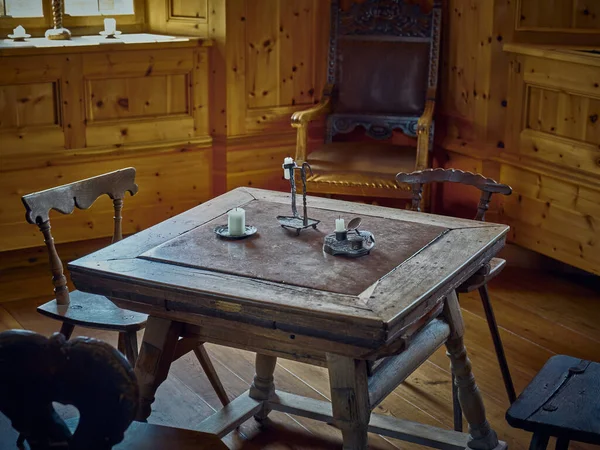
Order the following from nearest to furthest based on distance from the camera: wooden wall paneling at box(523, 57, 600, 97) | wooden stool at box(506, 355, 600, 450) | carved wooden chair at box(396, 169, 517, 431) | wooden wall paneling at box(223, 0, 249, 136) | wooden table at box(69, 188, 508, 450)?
wooden stool at box(506, 355, 600, 450)
wooden table at box(69, 188, 508, 450)
carved wooden chair at box(396, 169, 517, 431)
wooden wall paneling at box(523, 57, 600, 97)
wooden wall paneling at box(223, 0, 249, 136)

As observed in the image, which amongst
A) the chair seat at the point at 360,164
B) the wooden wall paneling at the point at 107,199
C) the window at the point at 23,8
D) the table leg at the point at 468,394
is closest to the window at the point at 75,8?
the window at the point at 23,8

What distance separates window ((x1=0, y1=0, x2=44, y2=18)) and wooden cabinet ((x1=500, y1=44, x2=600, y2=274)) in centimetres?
230

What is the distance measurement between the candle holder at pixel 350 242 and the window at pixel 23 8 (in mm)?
2643

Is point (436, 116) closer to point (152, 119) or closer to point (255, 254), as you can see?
point (152, 119)

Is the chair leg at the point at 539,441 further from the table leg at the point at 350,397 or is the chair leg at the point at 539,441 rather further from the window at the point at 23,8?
the window at the point at 23,8

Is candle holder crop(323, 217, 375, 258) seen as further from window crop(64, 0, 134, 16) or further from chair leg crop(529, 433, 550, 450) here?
window crop(64, 0, 134, 16)

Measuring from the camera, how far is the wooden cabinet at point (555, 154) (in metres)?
4.15

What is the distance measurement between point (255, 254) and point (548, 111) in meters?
2.18

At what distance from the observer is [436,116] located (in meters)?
5.00

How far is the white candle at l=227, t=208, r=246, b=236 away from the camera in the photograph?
111 inches

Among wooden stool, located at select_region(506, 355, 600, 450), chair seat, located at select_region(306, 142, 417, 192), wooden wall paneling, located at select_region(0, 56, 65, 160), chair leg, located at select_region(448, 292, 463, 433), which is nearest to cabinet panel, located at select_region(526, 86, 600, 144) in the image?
chair seat, located at select_region(306, 142, 417, 192)

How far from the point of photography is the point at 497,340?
128 inches

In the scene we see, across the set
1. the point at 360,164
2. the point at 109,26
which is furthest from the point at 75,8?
the point at 360,164

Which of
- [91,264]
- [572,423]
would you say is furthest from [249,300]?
[572,423]
